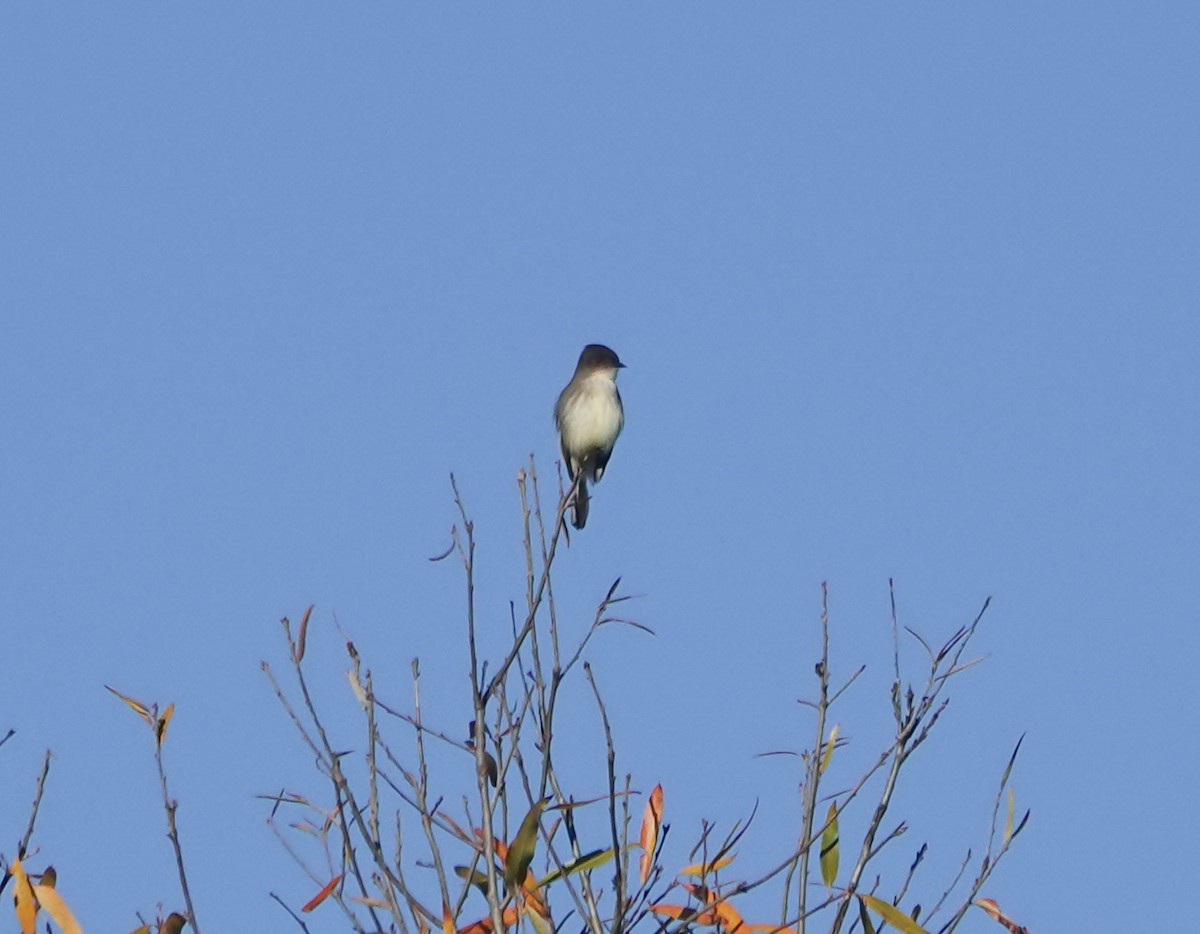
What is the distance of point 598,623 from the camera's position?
4031 millimetres

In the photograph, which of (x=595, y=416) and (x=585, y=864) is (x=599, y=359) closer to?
(x=595, y=416)

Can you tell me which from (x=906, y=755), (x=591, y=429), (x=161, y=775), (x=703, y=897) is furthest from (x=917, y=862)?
(x=591, y=429)

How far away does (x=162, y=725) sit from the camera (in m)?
3.44

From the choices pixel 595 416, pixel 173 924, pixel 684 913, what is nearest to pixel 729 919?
pixel 684 913

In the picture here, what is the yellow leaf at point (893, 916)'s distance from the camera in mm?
3355

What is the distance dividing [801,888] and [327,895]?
34.9 inches

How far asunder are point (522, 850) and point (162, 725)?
0.71 meters

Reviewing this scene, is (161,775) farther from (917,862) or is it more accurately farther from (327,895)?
(917,862)

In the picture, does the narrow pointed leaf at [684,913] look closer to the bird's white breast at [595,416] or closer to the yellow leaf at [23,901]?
the yellow leaf at [23,901]

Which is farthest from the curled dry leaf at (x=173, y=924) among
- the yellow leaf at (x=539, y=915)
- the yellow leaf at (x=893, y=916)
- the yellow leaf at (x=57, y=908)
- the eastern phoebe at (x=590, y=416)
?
the eastern phoebe at (x=590, y=416)

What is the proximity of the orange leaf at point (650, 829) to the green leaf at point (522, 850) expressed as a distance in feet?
0.73

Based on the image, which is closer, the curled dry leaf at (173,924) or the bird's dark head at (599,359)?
the curled dry leaf at (173,924)

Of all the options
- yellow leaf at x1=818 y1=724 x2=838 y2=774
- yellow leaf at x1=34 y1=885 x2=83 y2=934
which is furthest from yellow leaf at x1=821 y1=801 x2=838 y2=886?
yellow leaf at x1=34 y1=885 x2=83 y2=934

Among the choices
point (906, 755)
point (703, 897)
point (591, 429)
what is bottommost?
point (703, 897)
